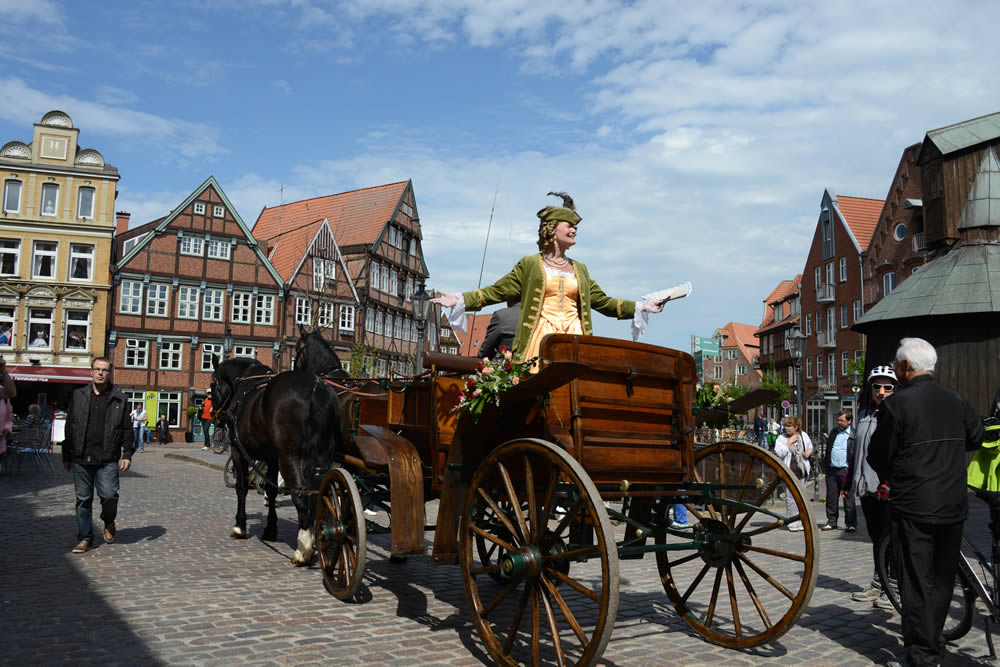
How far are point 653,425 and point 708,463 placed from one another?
9.54 metres

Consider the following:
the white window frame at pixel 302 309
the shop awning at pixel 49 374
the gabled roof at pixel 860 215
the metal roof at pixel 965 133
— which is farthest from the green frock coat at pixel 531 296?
the gabled roof at pixel 860 215

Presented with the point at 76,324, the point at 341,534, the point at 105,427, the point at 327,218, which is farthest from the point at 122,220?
the point at 341,534

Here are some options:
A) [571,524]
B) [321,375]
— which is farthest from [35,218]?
[571,524]

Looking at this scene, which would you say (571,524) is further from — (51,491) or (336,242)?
(336,242)

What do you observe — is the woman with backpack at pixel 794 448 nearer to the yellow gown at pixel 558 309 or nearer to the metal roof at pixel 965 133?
the yellow gown at pixel 558 309

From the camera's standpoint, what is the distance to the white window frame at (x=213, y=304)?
129 ft

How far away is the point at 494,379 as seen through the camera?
4312 millimetres

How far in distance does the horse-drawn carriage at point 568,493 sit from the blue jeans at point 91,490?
335cm

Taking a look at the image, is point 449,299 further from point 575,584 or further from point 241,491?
point 241,491

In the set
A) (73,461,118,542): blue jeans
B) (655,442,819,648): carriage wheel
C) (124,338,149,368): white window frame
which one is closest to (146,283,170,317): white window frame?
(124,338,149,368): white window frame

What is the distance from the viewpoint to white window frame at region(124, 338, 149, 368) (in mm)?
37500

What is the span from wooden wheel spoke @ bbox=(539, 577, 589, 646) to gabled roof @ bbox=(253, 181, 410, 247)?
42.4 m

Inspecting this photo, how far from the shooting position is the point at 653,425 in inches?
182

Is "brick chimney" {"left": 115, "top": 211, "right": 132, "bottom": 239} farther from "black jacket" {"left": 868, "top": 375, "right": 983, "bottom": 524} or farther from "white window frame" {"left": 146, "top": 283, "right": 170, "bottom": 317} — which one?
"black jacket" {"left": 868, "top": 375, "right": 983, "bottom": 524}
